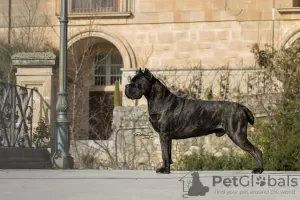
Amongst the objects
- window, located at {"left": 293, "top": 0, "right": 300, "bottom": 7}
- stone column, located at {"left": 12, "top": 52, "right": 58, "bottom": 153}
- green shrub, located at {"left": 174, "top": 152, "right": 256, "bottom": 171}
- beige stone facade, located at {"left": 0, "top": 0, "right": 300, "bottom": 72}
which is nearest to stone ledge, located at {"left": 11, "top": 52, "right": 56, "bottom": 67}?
stone column, located at {"left": 12, "top": 52, "right": 58, "bottom": 153}

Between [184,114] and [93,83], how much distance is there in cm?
1962

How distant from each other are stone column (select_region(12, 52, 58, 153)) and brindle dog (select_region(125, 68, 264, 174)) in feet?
23.4

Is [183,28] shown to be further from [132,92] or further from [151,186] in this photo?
[151,186]

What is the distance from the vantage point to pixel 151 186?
12203mm

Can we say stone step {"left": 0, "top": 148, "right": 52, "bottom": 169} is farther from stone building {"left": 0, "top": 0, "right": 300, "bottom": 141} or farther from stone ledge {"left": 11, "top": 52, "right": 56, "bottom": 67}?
stone building {"left": 0, "top": 0, "right": 300, "bottom": 141}

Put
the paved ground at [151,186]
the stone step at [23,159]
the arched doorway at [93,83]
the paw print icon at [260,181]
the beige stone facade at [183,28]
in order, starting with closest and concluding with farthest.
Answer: the paved ground at [151,186] < the paw print icon at [260,181] < the stone step at [23,159] < the arched doorway at [93,83] < the beige stone facade at [183,28]

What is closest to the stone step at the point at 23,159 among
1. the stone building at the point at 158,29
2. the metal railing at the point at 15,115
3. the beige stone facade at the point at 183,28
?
the metal railing at the point at 15,115

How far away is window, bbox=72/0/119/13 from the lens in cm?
3200

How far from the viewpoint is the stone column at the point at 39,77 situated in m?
20.3

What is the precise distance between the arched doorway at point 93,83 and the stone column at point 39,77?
4.67 meters

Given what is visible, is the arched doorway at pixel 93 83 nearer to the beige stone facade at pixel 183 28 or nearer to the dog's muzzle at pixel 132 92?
the beige stone facade at pixel 183 28

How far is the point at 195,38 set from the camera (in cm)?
3134

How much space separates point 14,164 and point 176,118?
5.63 metres

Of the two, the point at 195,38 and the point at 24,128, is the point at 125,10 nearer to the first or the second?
the point at 195,38
